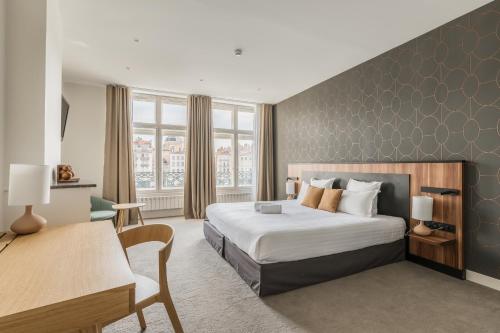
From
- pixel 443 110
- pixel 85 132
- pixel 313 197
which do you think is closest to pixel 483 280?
pixel 443 110

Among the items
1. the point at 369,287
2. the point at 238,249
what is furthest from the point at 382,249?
the point at 238,249

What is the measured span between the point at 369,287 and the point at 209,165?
3.98 m

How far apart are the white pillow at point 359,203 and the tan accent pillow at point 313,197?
0.39m

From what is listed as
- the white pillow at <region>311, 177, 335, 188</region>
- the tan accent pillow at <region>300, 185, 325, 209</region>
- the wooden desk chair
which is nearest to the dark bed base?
the wooden desk chair

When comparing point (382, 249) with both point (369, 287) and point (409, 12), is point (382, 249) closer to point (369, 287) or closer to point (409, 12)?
point (369, 287)

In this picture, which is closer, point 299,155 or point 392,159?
point 392,159

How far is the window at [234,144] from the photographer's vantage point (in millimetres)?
5988

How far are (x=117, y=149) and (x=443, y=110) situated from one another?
207 inches

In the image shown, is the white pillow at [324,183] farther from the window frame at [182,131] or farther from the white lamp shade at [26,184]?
the white lamp shade at [26,184]

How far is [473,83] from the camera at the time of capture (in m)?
2.46

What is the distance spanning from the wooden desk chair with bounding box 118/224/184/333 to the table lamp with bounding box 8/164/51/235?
0.55 m

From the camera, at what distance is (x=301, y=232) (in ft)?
7.77

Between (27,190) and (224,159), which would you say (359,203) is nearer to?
(27,190)

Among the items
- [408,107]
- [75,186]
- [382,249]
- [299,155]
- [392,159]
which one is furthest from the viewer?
[299,155]
